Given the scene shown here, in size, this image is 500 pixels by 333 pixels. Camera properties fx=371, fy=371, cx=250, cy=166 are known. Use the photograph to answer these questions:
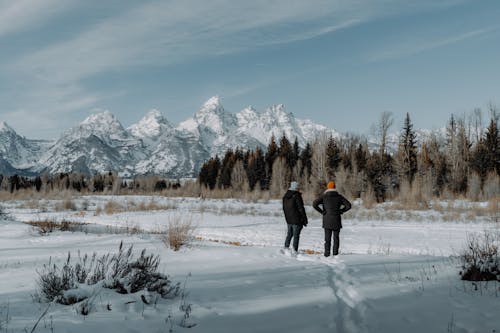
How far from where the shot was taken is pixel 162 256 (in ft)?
26.6

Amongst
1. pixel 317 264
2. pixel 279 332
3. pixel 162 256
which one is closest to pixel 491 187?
pixel 317 264

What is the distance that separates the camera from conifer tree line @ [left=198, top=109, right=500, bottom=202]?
112 ft

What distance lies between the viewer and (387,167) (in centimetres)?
4912

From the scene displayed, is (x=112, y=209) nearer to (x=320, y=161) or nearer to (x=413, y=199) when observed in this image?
(x=413, y=199)

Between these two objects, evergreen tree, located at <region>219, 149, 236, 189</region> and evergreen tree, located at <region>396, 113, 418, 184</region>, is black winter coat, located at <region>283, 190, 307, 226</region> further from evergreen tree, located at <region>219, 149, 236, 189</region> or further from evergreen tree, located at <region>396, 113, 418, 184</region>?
evergreen tree, located at <region>219, 149, 236, 189</region>

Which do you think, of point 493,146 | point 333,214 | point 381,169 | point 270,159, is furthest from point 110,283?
point 270,159

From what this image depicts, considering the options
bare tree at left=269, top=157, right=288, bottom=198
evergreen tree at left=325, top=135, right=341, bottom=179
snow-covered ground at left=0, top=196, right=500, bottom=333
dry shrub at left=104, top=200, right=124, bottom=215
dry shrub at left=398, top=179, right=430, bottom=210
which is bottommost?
dry shrub at left=104, top=200, right=124, bottom=215

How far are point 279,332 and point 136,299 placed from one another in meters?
1.80

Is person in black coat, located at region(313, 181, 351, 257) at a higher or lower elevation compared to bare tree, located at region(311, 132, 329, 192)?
lower

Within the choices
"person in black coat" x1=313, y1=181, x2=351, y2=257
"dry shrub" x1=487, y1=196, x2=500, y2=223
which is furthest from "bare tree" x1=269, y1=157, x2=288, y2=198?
"person in black coat" x1=313, y1=181, x2=351, y2=257

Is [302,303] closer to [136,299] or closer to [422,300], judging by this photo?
[422,300]

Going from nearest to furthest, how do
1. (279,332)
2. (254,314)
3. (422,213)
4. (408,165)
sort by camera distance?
(279,332) → (254,314) → (422,213) → (408,165)

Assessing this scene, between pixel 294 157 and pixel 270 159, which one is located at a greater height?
pixel 294 157

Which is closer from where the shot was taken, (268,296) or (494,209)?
(268,296)
